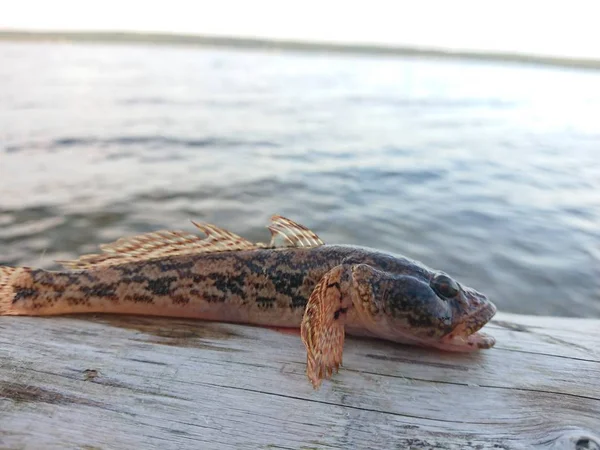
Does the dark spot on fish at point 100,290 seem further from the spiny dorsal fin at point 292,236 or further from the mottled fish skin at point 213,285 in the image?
the spiny dorsal fin at point 292,236

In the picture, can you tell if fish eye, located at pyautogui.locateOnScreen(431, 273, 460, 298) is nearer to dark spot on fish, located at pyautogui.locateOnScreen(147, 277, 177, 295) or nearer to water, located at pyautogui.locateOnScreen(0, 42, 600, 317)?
dark spot on fish, located at pyautogui.locateOnScreen(147, 277, 177, 295)

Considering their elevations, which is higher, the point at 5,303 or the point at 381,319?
the point at 381,319

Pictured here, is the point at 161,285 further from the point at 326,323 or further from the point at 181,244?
the point at 326,323

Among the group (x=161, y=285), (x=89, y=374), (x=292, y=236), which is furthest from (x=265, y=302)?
(x=89, y=374)

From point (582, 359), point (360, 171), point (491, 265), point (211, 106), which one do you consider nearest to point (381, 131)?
point (360, 171)

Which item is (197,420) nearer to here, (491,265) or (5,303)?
(5,303)

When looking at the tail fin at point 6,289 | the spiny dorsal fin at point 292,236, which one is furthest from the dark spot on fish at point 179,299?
the tail fin at point 6,289
